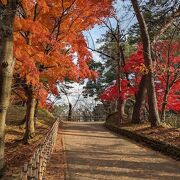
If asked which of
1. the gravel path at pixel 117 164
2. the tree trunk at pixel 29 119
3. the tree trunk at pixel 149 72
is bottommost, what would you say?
the gravel path at pixel 117 164

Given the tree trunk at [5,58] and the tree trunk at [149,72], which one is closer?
the tree trunk at [5,58]

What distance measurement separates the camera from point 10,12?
9.31 metres

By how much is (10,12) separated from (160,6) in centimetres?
1426

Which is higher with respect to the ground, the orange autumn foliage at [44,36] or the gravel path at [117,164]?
the orange autumn foliage at [44,36]

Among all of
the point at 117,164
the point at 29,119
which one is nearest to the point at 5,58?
the point at 117,164

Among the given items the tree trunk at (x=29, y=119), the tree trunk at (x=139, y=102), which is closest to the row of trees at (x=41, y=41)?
the tree trunk at (x=29, y=119)

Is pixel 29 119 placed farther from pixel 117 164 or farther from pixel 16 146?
pixel 117 164

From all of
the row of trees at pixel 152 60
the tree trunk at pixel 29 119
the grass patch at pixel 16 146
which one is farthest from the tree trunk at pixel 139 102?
the tree trunk at pixel 29 119

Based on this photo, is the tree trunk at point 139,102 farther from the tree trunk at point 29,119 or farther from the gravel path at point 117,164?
the tree trunk at point 29,119

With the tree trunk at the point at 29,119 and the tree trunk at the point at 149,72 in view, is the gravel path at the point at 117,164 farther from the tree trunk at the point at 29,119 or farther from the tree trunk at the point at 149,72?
the tree trunk at the point at 149,72

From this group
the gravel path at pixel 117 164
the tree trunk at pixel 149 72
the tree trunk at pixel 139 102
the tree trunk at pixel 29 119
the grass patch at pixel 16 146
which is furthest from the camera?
the tree trunk at pixel 139 102

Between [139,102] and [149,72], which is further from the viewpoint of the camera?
[139,102]

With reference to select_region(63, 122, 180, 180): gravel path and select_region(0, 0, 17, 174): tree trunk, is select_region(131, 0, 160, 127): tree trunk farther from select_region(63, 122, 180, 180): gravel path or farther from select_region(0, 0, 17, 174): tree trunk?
select_region(0, 0, 17, 174): tree trunk

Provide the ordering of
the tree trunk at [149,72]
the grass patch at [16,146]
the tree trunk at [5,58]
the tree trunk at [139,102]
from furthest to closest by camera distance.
A: the tree trunk at [139,102] → the tree trunk at [149,72] → the grass patch at [16,146] → the tree trunk at [5,58]
